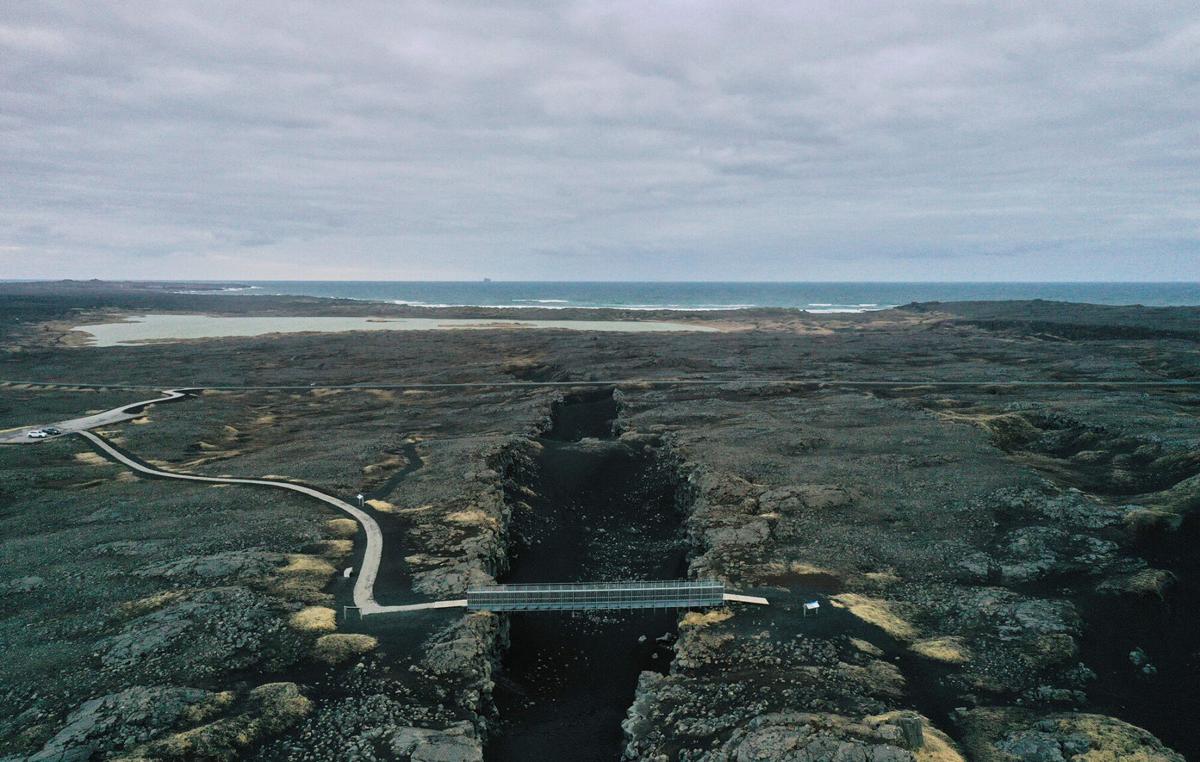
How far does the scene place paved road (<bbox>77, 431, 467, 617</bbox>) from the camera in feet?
142

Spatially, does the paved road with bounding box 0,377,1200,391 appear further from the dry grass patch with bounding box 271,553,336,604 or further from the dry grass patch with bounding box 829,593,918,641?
the dry grass patch with bounding box 271,553,336,604

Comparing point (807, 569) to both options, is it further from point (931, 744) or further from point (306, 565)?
point (306, 565)

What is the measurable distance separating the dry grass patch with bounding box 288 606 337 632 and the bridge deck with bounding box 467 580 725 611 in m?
8.97

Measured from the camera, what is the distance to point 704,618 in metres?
42.1

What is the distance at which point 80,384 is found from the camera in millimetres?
128375

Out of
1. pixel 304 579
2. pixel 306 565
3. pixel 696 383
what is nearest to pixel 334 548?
pixel 306 565

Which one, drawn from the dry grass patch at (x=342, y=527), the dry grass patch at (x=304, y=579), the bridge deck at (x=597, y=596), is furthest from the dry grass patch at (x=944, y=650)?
the dry grass patch at (x=342, y=527)

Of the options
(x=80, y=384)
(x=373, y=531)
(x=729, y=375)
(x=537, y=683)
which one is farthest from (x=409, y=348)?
(x=537, y=683)

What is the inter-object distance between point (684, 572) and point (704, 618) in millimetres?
12527

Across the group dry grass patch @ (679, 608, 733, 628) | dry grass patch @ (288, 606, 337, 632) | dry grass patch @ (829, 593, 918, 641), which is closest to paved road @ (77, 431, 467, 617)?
dry grass patch @ (288, 606, 337, 632)

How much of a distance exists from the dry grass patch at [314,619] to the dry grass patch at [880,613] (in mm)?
34054

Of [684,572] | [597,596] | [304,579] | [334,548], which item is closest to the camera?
[597,596]

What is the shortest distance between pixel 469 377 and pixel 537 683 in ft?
333

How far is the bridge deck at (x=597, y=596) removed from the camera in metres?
43.1
